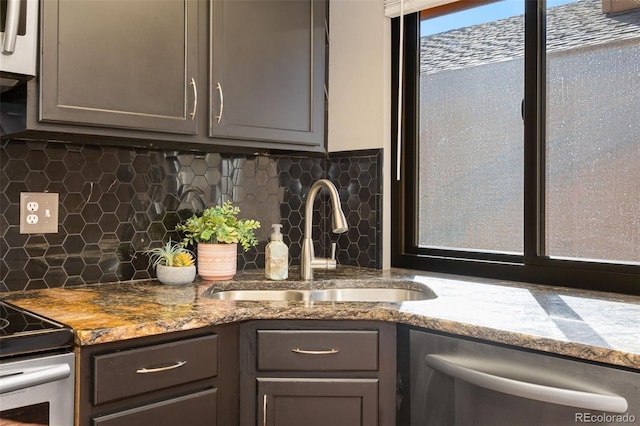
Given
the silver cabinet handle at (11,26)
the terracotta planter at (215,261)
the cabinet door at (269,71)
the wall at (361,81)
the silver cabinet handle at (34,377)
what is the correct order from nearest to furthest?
the silver cabinet handle at (34,377)
the silver cabinet handle at (11,26)
the cabinet door at (269,71)
the terracotta planter at (215,261)
the wall at (361,81)

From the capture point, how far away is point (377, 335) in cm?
159

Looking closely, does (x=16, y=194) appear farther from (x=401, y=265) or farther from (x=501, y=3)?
(x=501, y=3)

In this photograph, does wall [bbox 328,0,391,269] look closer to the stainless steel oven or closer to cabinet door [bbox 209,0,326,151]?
cabinet door [bbox 209,0,326,151]

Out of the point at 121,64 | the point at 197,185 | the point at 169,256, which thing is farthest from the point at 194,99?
the point at 169,256

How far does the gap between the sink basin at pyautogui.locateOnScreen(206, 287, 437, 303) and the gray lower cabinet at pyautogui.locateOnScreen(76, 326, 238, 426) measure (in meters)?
0.45

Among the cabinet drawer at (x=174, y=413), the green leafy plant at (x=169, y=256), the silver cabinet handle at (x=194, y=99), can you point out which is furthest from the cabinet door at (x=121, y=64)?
the cabinet drawer at (x=174, y=413)

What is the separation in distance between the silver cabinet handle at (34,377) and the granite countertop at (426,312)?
7cm

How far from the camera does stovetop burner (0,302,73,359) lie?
3.98ft

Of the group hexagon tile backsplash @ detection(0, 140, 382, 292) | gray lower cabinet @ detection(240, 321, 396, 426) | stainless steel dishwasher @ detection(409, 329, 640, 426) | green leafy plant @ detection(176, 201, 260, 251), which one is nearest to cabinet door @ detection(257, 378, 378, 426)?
gray lower cabinet @ detection(240, 321, 396, 426)

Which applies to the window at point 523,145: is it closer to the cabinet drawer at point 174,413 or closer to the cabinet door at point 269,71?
the cabinet door at point 269,71

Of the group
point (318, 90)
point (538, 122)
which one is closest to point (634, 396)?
point (538, 122)

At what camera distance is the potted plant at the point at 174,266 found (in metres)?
1.97

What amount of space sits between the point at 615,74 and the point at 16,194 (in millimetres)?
1958

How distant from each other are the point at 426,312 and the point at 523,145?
91 centimetres
